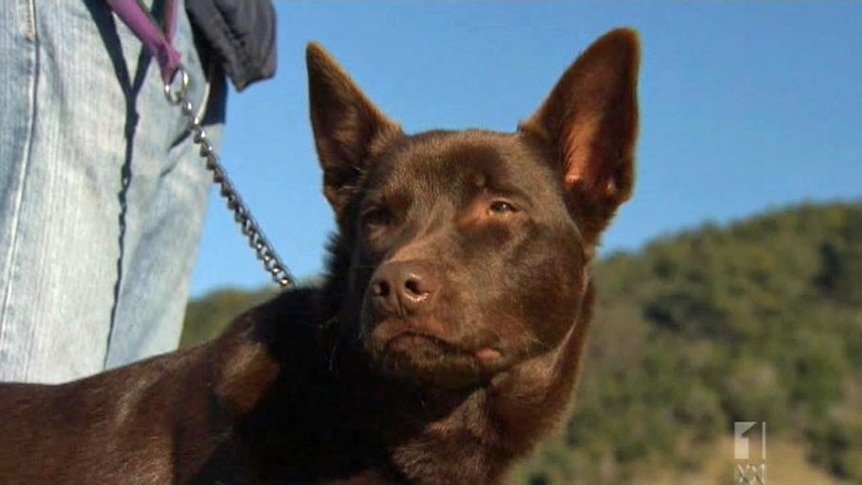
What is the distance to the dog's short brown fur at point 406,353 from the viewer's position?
4.29 meters

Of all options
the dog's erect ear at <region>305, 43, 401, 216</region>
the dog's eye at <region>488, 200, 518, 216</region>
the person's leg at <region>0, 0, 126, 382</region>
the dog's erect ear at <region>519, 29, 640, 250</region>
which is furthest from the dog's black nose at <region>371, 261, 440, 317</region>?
the person's leg at <region>0, 0, 126, 382</region>

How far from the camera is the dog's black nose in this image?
4152 millimetres

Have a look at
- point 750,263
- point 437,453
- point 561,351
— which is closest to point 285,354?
point 437,453

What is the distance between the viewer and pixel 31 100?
195 inches

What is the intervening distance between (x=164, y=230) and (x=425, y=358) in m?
1.68

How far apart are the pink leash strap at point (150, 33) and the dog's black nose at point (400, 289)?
1.34 metres

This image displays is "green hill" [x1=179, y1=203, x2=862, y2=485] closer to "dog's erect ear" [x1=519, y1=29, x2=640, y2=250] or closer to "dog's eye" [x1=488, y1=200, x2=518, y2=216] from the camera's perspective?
"dog's erect ear" [x1=519, y1=29, x2=640, y2=250]

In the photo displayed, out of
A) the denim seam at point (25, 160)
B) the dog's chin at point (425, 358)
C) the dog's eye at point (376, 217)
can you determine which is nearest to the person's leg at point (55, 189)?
the denim seam at point (25, 160)

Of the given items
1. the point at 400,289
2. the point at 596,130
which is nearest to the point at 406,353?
the point at 400,289

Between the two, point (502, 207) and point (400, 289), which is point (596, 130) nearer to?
point (502, 207)

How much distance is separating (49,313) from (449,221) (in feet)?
4.46

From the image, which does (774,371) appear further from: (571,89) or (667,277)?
(571,89)

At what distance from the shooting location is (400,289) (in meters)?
4.15

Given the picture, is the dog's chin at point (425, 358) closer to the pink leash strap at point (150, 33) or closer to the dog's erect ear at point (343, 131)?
the dog's erect ear at point (343, 131)
